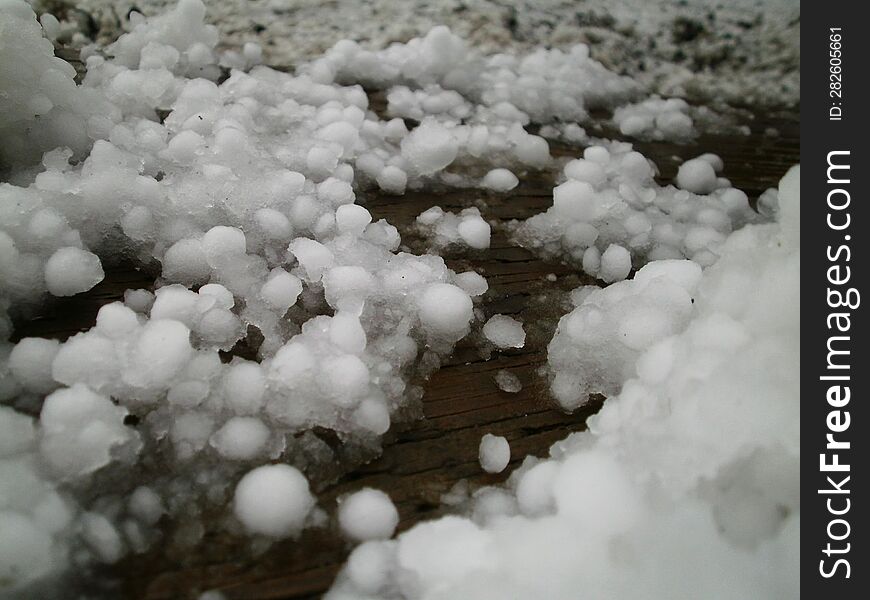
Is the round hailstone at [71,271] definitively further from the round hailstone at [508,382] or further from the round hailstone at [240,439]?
the round hailstone at [508,382]

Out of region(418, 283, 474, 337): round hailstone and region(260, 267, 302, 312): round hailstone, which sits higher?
region(260, 267, 302, 312): round hailstone

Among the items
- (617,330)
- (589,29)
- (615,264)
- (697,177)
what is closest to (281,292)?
(617,330)

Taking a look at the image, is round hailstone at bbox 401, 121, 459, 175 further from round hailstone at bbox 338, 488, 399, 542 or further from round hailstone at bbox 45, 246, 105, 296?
round hailstone at bbox 338, 488, 399, 542

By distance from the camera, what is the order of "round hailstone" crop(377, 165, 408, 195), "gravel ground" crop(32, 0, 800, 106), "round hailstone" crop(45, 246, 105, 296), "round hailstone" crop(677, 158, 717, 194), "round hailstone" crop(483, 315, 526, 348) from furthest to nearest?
"gravel ground" crop(32, 0, 800, 106)
"round hailstone" crop(677, 158, 717, 194)
"round hailstone" crop(377, 165, 408, 195)
"round hailstone" crop(483, 315, 526, 348)
"round hailstone" crop(45, 246, 105, 296)

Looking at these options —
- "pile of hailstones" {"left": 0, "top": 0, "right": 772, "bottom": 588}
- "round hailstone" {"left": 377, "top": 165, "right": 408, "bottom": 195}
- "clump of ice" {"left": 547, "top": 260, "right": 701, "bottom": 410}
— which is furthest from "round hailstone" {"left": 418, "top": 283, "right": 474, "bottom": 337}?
"round hailstone" {"left": 377, "top": 165, "right": 408, "bottom": 195}

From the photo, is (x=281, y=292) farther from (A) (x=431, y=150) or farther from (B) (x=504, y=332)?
(A) (x=431, y=150)
